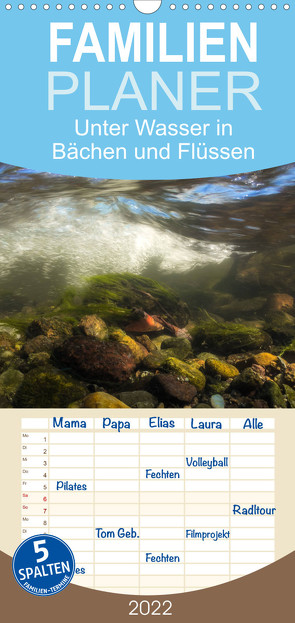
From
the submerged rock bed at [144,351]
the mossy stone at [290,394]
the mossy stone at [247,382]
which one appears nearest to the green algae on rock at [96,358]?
the submerged rock bed at [144,351]

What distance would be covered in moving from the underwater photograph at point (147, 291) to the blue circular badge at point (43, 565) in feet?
2.83

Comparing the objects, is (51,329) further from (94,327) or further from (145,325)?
(145,325)

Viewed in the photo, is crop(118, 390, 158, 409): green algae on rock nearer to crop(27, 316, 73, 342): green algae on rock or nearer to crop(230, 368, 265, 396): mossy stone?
crop(230, 368, 265, 396): mossy stone

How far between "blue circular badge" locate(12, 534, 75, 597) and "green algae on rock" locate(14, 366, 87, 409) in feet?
2.76

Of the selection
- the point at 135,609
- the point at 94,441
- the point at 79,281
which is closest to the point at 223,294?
the point at 79,281

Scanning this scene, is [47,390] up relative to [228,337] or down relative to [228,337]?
down

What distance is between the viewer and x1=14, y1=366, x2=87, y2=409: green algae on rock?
105 inches

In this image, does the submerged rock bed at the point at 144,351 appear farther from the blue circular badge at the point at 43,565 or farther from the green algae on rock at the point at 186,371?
the blue circular badge at the point at 43,565

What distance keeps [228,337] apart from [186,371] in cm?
82

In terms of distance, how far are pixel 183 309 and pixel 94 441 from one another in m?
2.03

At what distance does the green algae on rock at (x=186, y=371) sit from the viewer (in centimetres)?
304

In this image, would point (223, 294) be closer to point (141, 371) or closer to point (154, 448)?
point (141, 371)

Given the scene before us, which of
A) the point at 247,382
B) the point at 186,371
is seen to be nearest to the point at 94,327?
the point at 186,371

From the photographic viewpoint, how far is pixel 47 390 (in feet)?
9.19
